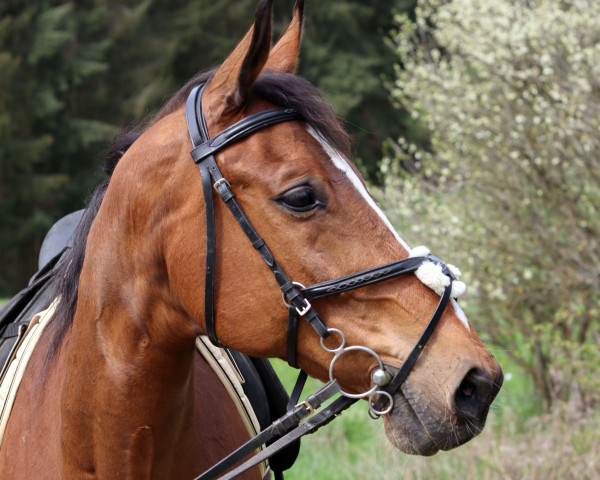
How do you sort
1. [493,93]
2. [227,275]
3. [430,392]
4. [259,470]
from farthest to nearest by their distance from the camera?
[493,93]
[259,470]
[227,275]
[430,392]

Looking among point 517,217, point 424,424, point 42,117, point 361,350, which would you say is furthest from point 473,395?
point 42,117

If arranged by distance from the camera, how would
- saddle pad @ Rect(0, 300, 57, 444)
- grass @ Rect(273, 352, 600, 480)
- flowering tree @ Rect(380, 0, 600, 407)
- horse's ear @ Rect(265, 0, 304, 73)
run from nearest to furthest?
horse's ear @ Rect(265, 0, 304, 73)
saddle pad @ Rect(0, 300, 57, 444)
grass @ Rect(273, 352, 600, 480)
flowering tree @ Rect(380, 0, 600, 407)

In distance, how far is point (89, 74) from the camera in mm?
19984

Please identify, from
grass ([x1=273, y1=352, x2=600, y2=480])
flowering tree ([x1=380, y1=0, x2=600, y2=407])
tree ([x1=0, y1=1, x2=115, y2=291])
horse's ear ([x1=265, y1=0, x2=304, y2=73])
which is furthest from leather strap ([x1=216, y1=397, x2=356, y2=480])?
tree ([x1=0, y1=1, x2=115, y2=291])

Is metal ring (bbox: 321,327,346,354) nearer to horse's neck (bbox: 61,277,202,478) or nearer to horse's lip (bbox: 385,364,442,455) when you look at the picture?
horse's lip (bbox: 385,364,442,455)

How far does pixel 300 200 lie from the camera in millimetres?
1756

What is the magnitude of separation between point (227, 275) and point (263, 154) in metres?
0.34

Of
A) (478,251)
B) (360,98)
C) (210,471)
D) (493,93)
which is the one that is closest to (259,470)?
(210,471)

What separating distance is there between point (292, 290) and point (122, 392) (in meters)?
0.61

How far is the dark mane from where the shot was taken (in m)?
1.88

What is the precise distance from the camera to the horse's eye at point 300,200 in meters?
1.75

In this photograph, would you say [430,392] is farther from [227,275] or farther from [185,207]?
[185,207]

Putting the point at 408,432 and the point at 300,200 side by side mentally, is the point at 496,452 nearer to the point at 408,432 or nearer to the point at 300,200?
the point at 408,432

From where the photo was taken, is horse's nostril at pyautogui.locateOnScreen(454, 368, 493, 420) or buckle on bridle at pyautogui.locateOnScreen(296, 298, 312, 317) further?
buckle on bridle at pyautogui.locateOnScreen(296, 298, 312, 317)
